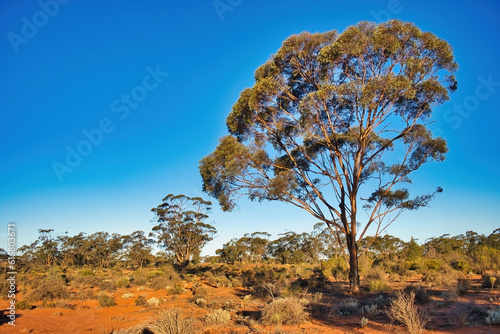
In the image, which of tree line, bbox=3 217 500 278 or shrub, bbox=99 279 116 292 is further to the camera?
tree line, bbox=3 217 500 278

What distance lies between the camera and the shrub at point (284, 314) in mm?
7621

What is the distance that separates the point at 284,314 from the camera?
25.4 ft

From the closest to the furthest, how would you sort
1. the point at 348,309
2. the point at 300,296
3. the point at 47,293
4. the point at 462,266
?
the point at 348,309 → the point at 300,296 → the point at 47,293 → the point at 462,266

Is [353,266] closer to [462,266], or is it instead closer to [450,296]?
[450,296]

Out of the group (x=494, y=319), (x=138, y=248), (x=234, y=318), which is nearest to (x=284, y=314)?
(x=234, y=318)

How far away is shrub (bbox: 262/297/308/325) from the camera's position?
25.0 feet

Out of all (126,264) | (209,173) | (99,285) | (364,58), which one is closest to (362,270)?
(209,173)

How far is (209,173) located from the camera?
15070 millimetres

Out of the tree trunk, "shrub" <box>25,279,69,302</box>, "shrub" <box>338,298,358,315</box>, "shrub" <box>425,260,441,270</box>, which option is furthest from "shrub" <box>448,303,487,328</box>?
"shrub" <box>25,279,69,302</box>

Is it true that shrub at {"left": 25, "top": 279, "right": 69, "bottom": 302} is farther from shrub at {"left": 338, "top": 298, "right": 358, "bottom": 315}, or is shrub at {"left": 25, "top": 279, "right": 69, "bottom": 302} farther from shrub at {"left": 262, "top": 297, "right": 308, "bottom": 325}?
shrub at {"left": 338, "top": 298, "right": 358, "bottom": 315}

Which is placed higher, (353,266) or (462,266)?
(353,266)

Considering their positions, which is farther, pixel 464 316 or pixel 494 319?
pixel 464 316

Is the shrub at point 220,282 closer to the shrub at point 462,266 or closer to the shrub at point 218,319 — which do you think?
the shrub at point 218,319

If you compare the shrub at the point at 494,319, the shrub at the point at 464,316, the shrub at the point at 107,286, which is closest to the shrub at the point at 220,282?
the shrub at the point at 107,286
